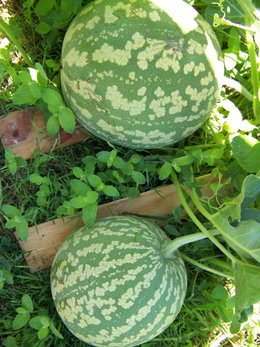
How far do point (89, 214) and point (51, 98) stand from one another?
1.09 ft

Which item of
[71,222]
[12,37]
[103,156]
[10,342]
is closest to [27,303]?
[10,342]

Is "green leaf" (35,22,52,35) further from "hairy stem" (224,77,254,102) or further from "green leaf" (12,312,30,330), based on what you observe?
"green leaf" (12,312,30,330)

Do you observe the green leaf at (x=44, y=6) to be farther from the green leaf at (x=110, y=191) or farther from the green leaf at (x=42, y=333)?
the green leaf at (x=42, y=333)

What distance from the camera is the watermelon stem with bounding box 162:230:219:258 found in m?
1.50

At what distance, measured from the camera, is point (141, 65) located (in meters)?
1.37

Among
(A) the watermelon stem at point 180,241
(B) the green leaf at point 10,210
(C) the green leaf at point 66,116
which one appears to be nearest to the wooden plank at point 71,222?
(B) the green leaf at point 10,210

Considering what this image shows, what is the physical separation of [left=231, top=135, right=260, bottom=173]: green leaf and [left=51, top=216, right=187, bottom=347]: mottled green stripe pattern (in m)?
0.32

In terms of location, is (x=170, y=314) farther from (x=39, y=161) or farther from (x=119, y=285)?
(x=39, y=161)

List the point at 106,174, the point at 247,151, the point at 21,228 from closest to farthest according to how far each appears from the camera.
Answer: the point at 247,151 → the point at 21,228 → the point at 106,174

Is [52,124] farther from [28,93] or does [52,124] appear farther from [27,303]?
[27,303]

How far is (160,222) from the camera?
1778 mm

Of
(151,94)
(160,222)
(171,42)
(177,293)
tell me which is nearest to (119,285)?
(177,293)

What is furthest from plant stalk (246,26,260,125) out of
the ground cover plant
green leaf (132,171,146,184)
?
green leaf (132,171,146,184)

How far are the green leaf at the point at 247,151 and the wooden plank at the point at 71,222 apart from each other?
0.30 metres
